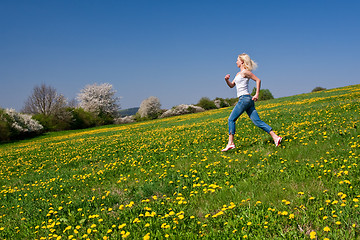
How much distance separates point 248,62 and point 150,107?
65.9m

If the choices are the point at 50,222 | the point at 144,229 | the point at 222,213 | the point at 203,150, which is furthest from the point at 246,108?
the point at 50,222

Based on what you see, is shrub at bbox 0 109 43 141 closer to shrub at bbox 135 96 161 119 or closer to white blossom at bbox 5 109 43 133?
white blossom at bbox 5 109 43 133

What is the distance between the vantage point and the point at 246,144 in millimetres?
7797

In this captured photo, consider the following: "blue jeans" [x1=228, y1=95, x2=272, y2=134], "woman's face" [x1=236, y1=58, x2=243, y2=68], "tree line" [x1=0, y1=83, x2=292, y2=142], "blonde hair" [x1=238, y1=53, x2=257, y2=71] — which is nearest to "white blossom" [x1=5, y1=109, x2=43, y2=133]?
"tree line" [x1=0, y1=83, x2=292, y2=142]

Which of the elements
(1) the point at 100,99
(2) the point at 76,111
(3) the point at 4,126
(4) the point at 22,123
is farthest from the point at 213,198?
(1) the point at 100,99

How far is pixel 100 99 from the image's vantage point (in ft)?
205

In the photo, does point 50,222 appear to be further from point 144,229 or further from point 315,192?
point 315,192

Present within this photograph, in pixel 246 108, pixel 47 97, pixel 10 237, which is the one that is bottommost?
pixel 10 237

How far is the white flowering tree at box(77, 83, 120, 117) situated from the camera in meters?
60.8

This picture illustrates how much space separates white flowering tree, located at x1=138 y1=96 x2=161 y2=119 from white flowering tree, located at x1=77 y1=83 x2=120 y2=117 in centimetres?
902

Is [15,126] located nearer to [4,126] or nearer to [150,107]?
[4,126]

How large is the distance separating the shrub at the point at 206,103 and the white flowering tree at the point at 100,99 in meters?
24.2

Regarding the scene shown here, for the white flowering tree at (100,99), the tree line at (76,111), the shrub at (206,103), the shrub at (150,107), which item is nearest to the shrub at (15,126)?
the tree line at (76,111)

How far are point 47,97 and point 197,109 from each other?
121 feet
